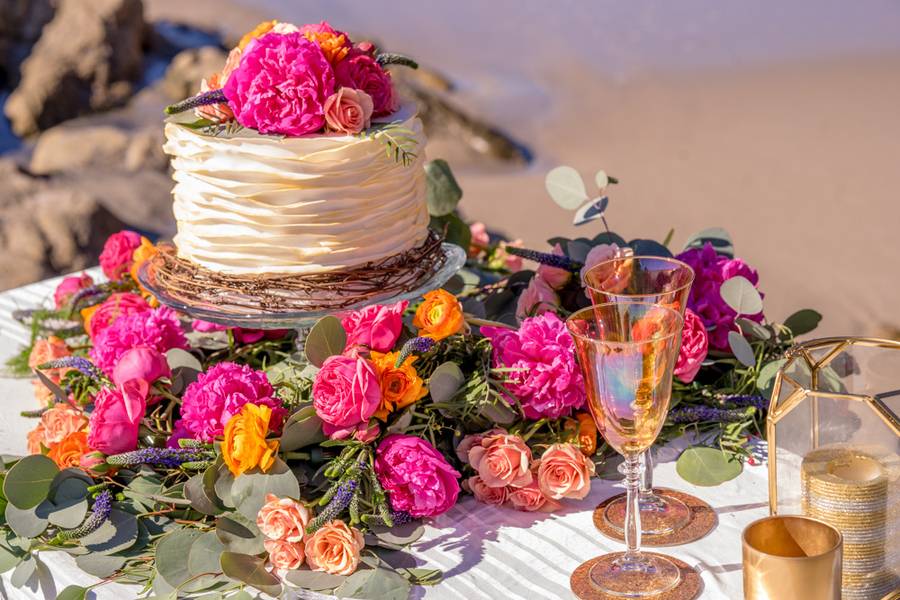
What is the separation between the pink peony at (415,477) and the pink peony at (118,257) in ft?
3.57

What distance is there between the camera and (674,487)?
5.71ft

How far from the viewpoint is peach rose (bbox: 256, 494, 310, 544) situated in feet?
5.05

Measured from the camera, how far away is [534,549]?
1.59 m

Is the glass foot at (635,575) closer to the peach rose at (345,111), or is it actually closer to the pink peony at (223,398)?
the pink peony at (223,398)

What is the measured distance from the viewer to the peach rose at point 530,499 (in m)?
1.67

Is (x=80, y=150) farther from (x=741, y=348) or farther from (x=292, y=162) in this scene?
(x=741, y=348)

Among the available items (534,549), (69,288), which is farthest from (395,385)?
(69,288)

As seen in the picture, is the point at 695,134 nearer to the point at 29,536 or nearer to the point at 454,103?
the point at 454,103

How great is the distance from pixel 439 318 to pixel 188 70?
672 centimetres

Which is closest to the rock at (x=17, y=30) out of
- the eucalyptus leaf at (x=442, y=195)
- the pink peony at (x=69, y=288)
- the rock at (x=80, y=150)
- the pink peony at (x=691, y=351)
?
the rock at (x=80, y=150)

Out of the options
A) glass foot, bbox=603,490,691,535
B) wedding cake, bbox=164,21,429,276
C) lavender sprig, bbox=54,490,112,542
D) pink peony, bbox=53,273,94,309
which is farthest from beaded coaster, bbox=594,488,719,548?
pink peony, bbox=53,273,94,309

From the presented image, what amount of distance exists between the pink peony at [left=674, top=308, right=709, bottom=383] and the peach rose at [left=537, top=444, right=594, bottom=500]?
0.82 ft

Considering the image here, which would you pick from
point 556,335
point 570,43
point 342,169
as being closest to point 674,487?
point 556,335

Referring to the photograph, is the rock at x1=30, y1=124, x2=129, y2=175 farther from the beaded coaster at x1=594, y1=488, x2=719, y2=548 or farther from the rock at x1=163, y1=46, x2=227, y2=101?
the beaded coaster at x1=594, y1=488, x2=719, y2=548
